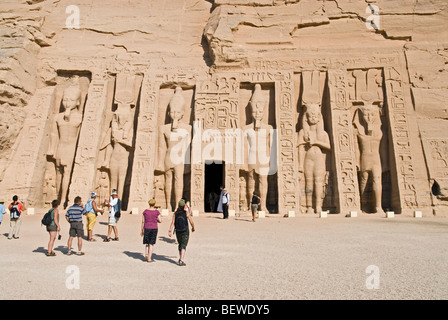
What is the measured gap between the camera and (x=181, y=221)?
602cm

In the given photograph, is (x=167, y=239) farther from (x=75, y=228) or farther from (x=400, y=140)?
(x=400, y=140)

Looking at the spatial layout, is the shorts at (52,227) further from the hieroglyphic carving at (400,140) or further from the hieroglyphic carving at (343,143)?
the hieroglyphic carving at (400,140)

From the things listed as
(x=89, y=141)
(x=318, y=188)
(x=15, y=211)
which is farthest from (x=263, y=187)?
(x=15, y=211)

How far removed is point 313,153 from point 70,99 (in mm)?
9072

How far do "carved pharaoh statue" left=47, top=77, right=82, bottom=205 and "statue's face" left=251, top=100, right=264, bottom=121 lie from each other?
6.45 metres

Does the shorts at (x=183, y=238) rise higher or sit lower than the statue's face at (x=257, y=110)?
lower

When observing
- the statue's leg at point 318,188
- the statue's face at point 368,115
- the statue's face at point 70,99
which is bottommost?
the statue's leg at point 318,188

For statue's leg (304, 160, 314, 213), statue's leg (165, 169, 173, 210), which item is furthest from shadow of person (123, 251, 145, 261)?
statue's leg (304, 160, 314, 213)

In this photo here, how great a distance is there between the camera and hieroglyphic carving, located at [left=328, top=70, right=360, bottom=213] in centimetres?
1316

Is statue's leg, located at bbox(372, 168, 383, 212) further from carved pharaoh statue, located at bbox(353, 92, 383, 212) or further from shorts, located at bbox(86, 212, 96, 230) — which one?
shorts, located at bbox(86, 212, 96, 230)

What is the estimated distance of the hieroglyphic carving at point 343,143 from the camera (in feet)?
43.2

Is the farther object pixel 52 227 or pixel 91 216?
pixel 91 216

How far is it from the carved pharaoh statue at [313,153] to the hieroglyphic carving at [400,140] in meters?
2.28

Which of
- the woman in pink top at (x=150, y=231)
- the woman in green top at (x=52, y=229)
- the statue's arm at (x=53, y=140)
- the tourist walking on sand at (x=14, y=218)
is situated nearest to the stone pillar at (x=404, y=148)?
the woman in pink top at (x=150, y=231)
